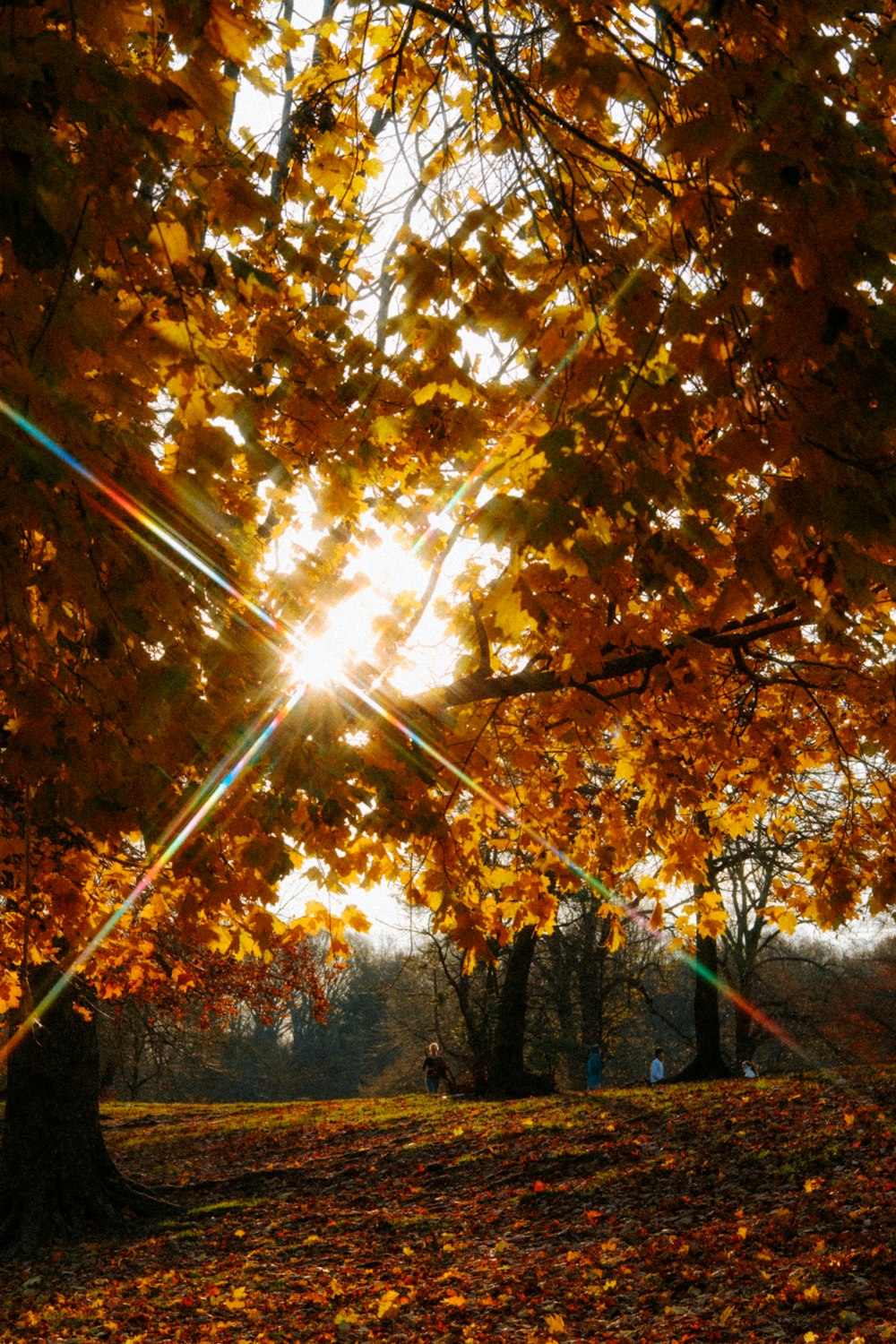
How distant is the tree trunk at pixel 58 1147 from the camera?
29.8 ft

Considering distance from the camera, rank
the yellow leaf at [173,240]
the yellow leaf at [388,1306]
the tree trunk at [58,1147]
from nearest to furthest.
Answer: the yellow leaf at [173,240] → the yellow leaf at [388,1306] → the tree trunk at [58,1147]

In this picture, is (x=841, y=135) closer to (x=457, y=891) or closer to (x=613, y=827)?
(x=457, y=891)

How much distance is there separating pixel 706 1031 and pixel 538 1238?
1016cm

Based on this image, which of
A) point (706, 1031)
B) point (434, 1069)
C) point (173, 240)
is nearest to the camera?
point (173, 240)

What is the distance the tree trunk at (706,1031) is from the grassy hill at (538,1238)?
429 cm

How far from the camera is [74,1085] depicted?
962 cm

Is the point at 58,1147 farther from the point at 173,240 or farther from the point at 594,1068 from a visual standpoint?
the point at 594,1068

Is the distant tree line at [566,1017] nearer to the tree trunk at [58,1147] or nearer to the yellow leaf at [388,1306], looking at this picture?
the tree trunk at [58,1147]

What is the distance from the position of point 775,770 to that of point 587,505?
4.74 metres

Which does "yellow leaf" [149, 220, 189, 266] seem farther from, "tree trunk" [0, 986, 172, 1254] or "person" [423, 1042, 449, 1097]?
"person" [423, 1042, 449, 1097]

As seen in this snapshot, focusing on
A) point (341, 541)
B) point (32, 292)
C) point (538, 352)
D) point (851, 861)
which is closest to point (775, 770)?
point (851, 861)

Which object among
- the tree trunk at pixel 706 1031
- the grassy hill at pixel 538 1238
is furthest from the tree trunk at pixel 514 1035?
the grassy hill at pixel 538 1238

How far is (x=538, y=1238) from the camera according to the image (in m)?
7.01

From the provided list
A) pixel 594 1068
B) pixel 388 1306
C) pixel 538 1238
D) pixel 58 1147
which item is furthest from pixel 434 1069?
pixel 388 1306
